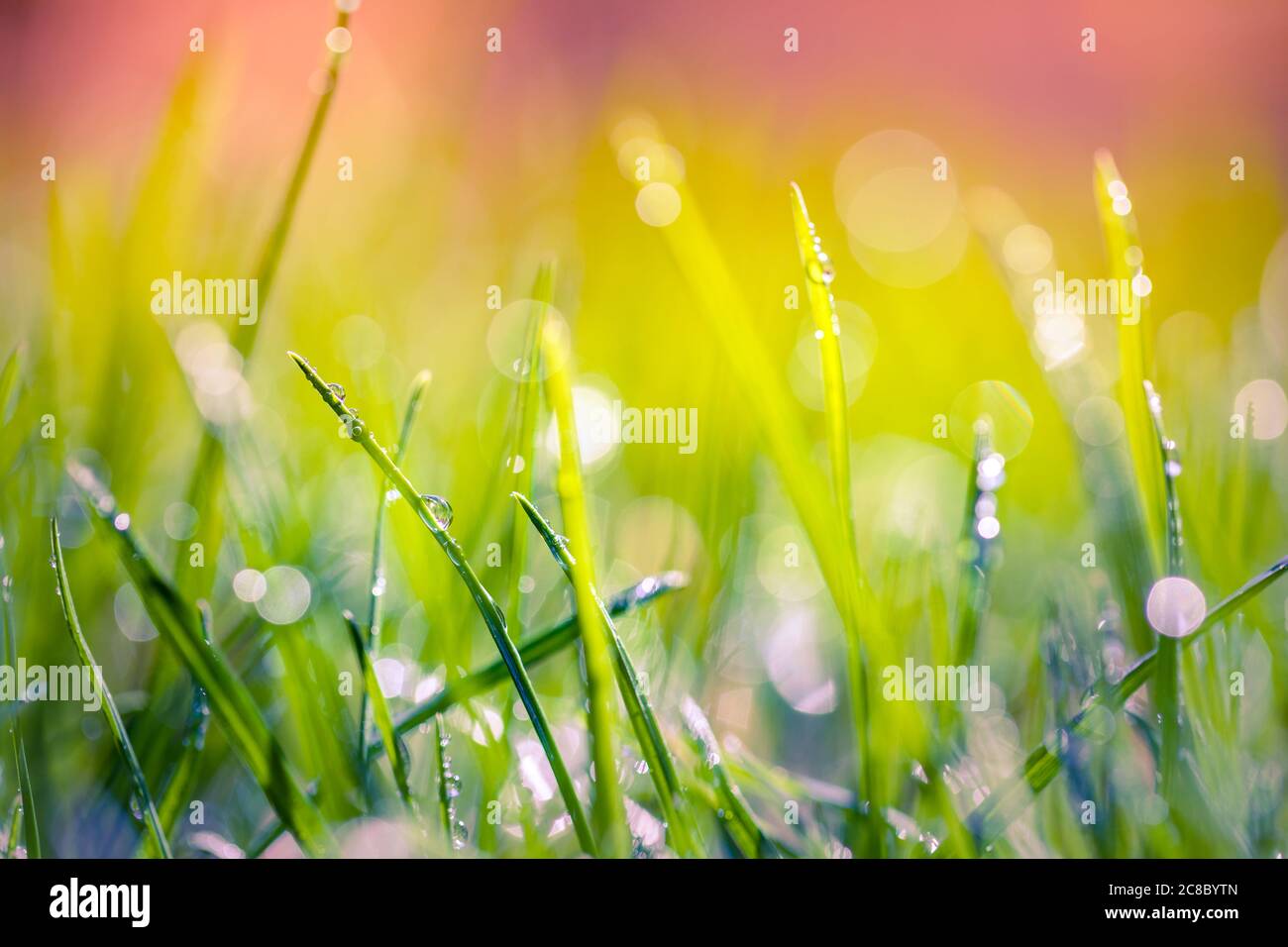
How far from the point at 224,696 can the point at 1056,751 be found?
54 centimetres

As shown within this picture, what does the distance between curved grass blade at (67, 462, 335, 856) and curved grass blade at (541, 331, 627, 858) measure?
0.64 feet

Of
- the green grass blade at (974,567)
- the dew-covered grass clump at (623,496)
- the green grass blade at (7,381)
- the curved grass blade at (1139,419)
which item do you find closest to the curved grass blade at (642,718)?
the dew-covered grass clump at (623,496)

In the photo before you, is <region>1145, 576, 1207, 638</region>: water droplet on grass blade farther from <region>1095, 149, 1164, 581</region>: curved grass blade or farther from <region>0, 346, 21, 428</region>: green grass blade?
<region>0, 346, 21, 428</region>: green grass blade

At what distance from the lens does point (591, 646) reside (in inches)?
18.1

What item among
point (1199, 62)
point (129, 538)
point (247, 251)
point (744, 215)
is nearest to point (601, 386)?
point (744, 215)

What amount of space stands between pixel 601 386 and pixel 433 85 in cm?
41

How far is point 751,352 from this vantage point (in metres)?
0.57

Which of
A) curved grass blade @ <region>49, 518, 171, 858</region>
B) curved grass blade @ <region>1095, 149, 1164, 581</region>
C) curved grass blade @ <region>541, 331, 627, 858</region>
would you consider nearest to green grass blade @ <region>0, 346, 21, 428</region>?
curved grass blade @ <region>49, 518, 171, 858</region>

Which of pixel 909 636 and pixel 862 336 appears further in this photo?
pixel 862 336

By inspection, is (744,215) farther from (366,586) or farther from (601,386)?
(366,586)

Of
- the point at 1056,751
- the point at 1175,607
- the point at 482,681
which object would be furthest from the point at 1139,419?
the point at 482,681

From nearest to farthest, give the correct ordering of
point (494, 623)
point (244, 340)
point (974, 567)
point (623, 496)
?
point (494, 623) → point (974, 567) → point (244, 340) → point (623, 496)

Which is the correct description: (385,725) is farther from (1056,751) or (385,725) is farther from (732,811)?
(1056,751)

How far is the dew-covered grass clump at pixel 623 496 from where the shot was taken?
1.72 feet
